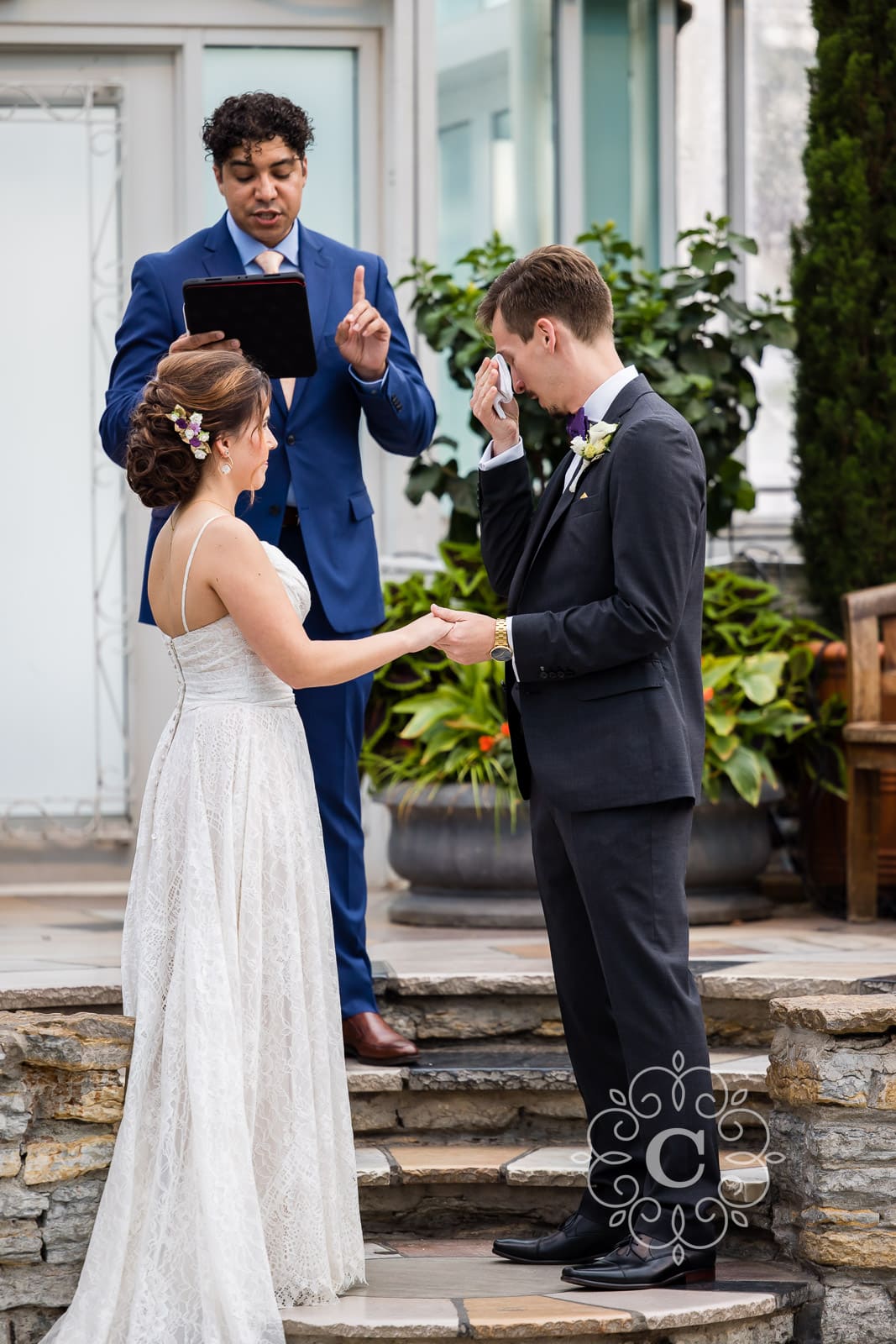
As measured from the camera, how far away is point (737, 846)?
479 cm

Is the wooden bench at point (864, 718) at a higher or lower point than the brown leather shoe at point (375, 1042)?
higher

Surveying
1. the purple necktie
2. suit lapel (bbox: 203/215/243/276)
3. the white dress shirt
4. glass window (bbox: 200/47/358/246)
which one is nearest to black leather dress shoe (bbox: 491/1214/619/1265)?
the white dress shirt

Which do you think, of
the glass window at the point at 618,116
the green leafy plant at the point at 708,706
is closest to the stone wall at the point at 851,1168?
the green leafy plant at the point at 708,706

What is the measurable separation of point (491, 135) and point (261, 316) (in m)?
2.93

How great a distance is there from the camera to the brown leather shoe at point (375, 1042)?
3.40 metres

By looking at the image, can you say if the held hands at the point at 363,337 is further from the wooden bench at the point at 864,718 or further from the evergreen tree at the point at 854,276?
the evergreen tree at the point at 854,276

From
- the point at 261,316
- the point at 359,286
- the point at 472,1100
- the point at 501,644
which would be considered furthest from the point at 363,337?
the point at 472,1100

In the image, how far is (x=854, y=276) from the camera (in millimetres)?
5242

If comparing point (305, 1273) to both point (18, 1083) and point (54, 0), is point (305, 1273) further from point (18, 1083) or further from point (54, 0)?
point (54, 0)

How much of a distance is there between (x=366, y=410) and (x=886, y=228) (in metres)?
2.50

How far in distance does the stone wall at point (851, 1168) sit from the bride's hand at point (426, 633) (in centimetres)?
97

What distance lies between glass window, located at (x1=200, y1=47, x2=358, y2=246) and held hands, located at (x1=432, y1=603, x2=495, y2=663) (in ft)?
10.1

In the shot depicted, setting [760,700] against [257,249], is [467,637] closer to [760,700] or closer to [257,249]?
[257,249]

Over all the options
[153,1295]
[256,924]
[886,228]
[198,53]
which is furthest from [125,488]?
[153,1295]
